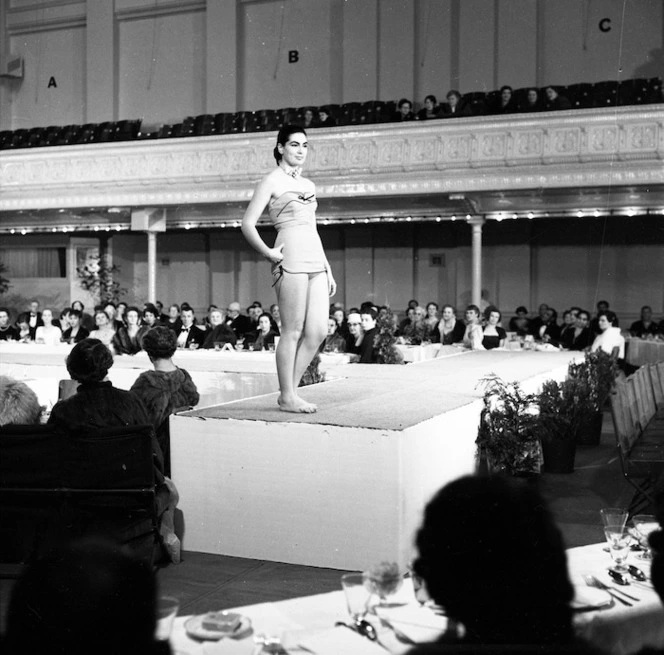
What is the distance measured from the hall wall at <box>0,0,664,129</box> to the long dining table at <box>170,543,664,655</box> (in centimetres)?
1549

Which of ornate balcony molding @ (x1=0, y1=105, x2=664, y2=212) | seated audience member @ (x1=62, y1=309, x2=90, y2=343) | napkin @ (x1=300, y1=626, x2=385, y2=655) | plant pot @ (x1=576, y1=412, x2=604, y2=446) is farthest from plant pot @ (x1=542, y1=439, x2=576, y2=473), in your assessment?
ornate balcony molding @ (x1=0, y1=105, x2=664, y2=212)

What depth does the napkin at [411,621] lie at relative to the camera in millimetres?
1719

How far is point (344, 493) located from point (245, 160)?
11.8 meters

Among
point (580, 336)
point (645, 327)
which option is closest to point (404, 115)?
point (580, 336)

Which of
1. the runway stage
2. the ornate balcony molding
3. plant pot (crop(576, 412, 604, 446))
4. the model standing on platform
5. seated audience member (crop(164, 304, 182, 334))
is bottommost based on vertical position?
plant pot (crop(576, 412, 604, 446))

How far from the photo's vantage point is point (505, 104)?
45.0ft

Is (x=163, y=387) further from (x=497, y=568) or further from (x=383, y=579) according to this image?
(x=497, y=568)

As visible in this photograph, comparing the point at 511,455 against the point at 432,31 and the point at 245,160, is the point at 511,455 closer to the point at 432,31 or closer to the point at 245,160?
the point at 245,160

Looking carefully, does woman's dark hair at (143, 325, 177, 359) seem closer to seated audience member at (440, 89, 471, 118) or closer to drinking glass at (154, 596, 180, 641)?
drinking glass at (154, 596, 180, 641)

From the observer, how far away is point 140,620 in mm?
1266

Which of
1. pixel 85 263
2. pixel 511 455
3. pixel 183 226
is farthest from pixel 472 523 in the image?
pixel 85 263

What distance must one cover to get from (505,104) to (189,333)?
5.96 metres

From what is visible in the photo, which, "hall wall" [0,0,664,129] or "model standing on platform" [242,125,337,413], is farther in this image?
"hall wall" [0,0,664,129]

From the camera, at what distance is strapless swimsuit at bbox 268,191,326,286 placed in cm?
452
